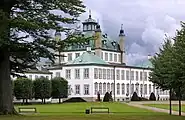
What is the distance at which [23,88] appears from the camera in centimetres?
8850

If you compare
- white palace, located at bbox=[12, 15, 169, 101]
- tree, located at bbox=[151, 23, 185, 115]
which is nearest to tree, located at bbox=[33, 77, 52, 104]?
white palace, located at bbox=[12, 15, 169, 101]

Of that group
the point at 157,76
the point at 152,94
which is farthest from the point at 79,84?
the point at 157,76

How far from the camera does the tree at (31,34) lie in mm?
31844

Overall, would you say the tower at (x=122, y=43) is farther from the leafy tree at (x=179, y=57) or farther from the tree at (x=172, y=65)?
the leafy tree at (x=179, y=57)

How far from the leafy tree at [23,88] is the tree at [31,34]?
5382 centimetres

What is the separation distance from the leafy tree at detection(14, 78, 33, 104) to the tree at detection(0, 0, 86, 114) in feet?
177

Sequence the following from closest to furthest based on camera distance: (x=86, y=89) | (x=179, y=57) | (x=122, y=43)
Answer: (x=179, y=57) < (x=86, y=89) < (x=122, y=43)

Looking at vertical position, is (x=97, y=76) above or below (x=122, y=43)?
below

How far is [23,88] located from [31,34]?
56259 mm

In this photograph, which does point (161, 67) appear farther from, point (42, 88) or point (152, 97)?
point (152, 97)

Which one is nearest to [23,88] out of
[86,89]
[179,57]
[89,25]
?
[86,89]

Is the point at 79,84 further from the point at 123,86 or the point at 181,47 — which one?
the point at 181,47

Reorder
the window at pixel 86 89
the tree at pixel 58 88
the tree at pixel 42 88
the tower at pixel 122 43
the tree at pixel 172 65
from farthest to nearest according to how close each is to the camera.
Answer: the tower at pixel 122 43
the window at pixel 86 89
the tree at pixel 58 88
the tree at pixel 42 88
the tree at pixel 172 65

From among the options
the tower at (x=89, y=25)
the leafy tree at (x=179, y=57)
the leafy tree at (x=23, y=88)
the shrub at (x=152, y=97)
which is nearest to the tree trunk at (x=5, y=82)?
the leafy tree at (x=179, y=57)
